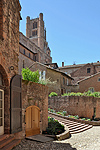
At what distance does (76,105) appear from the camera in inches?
680

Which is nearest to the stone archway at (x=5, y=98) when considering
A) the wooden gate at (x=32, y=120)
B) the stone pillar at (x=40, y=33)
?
the wooden gate at (x=32, y=120)

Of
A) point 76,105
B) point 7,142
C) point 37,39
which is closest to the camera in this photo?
point 7,142

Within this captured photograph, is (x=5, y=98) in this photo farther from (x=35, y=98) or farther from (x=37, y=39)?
(x=37, y=39)

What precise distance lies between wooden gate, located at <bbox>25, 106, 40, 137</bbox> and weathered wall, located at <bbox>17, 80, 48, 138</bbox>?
10.8 inches

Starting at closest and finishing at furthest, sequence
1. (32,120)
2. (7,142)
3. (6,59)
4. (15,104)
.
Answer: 1. (7,142)
2. (6,59)
3. (15,104)
4. (32,120)

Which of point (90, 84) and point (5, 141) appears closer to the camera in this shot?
point (5, 141)

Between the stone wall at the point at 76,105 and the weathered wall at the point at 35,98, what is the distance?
771 cm

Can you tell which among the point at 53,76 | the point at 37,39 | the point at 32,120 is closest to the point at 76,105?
the point at 53,76

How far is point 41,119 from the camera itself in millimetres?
9367

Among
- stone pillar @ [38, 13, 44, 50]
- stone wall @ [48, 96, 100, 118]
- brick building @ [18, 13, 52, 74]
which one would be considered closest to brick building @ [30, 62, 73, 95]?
stone wall @ [48, 96, 100, 118]

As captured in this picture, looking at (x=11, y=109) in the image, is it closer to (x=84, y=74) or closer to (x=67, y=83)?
(x=67, y=83)

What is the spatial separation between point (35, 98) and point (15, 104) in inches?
93.7

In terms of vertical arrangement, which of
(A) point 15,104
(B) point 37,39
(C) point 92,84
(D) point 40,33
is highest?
(D) point 40,33

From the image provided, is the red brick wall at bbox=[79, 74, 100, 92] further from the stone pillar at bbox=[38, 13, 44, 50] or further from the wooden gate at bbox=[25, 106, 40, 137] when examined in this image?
the stone pillar at bbox=[38, 13, 44, 50]
